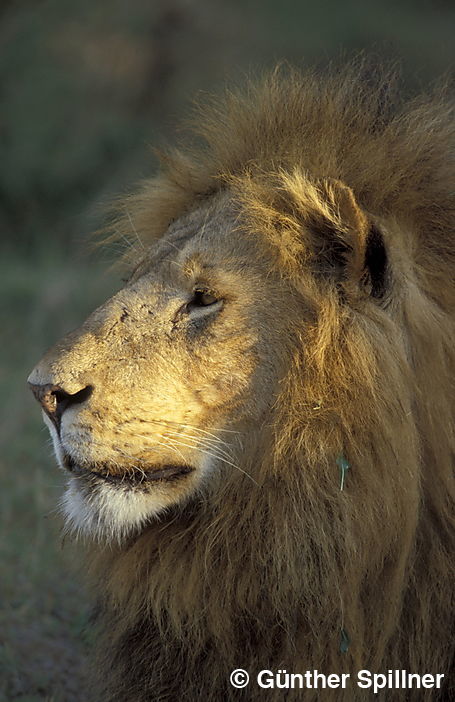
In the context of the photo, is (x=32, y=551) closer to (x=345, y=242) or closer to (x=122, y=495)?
(x=122, y=495)

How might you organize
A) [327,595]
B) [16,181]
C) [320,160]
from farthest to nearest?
[16,181]
[320,160]
[327,595]

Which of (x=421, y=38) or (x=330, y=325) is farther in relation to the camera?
(x=421, y=38)

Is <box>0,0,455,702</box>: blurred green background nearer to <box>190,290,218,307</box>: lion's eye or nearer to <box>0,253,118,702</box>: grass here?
<box>0,253,118,702</box>: grass

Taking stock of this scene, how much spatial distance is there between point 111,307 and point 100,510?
57 centimetres

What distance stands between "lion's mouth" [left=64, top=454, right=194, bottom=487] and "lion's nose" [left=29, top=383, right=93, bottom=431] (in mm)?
116

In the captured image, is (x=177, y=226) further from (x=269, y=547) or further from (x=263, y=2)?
(x=263, y=2)

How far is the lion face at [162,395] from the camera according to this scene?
8.46 feet

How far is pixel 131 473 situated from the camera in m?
2.62

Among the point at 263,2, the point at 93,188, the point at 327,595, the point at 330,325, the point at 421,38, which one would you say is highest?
the point at 263,2

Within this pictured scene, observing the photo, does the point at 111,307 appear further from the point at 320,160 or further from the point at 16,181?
the point at 16,181

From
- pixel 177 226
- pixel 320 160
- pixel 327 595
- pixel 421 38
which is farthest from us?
pixel 421 38

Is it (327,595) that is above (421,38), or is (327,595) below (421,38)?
below

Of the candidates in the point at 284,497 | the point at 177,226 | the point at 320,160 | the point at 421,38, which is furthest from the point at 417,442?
the point at 421,38

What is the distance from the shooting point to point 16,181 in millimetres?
11602
